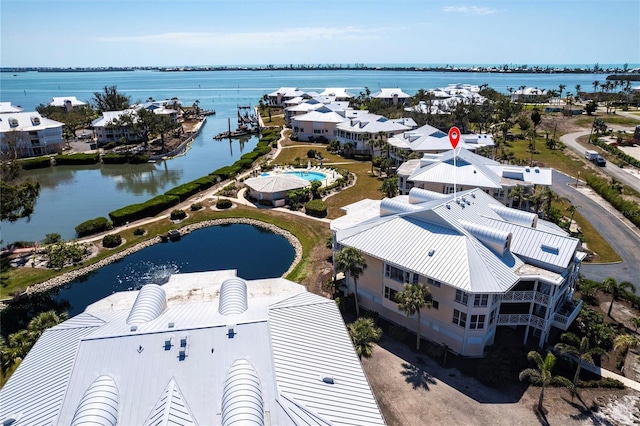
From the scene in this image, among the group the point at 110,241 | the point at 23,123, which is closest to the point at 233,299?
the point at 110,241

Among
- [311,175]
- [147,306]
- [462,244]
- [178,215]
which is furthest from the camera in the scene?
[311,175]

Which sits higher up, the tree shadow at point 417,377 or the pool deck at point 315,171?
the pool deck at point 315,171

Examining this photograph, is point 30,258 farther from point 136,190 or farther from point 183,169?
point 183,169

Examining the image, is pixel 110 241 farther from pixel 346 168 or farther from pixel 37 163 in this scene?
pixel 37 163

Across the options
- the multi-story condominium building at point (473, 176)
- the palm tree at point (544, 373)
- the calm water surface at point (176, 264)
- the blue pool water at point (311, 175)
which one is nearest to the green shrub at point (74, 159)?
the blue pool water at point (311, 175)

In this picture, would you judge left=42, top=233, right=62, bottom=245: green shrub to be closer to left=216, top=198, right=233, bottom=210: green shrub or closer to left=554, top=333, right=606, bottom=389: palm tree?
left=216, top=198, right=233, bottom=210: green shrub

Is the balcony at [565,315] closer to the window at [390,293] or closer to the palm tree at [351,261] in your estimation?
the window at [390,293]

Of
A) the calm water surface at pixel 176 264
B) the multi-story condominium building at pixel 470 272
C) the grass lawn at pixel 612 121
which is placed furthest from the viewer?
the grass lawn at pixel 612 121
